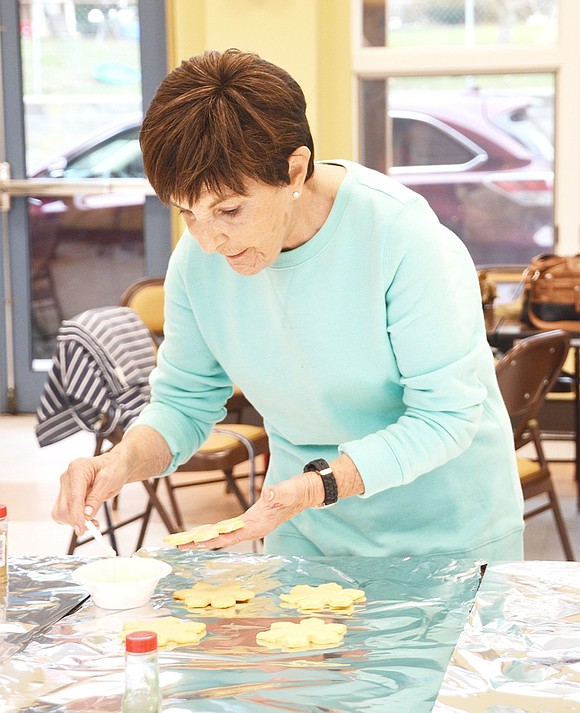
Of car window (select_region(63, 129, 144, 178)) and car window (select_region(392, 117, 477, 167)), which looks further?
car window (select_region(63, 129, 144, 178))

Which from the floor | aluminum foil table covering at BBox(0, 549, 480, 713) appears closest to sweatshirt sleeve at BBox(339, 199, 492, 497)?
aluminum foil table covering at BBox(0, 549, 480, 713)

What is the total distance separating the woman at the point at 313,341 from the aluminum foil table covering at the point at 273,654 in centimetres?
12

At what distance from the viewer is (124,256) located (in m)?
6.31

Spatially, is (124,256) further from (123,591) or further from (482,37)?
(123,591)

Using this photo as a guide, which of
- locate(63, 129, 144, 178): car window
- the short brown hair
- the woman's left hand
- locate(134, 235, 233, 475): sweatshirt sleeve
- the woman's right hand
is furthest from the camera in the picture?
locate(63, 129, 144, 178): car window

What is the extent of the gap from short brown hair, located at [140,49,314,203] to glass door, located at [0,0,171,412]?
4702 mm

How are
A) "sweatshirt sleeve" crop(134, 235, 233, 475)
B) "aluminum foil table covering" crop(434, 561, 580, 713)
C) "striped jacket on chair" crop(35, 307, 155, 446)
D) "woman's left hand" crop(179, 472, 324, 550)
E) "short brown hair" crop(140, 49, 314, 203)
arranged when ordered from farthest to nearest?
"striped jacket on chair" crop(35, 307, 155, 446)
"sweatshirt sleeve" crop(134, 235, 233, 475)
"woman's left hand" crop(179, 472, 324, 550)
"short brown hair" crop(140, 49, 314, 203)
"aluminum foil table covering" crop(434, 561, 580, 713)

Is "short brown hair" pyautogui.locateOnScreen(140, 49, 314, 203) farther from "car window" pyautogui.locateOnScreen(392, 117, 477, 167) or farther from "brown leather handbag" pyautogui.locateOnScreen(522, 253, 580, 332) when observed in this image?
"car window" pyautogui.locateOnScreen(392, 117, 477, 167)

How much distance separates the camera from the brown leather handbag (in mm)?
4176

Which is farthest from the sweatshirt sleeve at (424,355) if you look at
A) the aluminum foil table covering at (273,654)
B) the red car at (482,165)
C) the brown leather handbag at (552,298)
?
the red car at (482,165)

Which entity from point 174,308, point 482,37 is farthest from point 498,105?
point 174,308

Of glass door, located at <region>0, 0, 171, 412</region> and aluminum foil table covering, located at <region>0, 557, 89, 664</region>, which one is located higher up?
glass door, located at <region>0, 0, 171, 412</region>

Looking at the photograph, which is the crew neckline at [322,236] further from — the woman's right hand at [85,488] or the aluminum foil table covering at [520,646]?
the aluminum foil table covering at [520,646]

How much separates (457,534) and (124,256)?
480 cm
